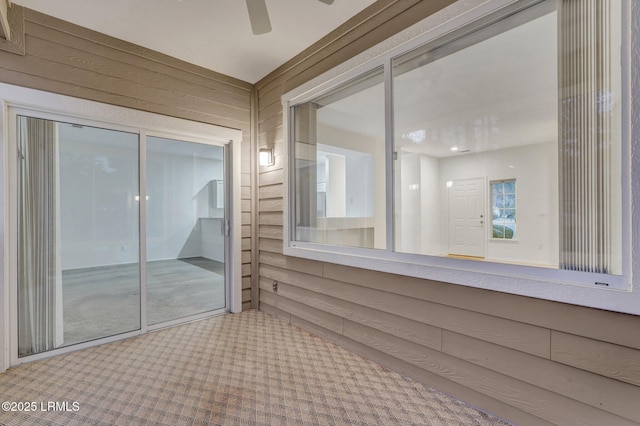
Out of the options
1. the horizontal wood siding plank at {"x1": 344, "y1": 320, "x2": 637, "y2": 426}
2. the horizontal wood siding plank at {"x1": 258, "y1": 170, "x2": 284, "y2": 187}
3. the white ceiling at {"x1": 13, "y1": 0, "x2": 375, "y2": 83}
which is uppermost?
the white ceiling at {"x1": 13, "y1": 0, "x2": 375, "y2": 83}

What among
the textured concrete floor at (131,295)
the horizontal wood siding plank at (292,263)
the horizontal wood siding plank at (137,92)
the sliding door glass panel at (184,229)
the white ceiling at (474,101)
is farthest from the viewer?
the sliding door glass panel at (184,229)

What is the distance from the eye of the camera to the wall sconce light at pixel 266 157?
11.1ft

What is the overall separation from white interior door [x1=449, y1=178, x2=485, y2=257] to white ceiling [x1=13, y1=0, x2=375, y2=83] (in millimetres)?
1630

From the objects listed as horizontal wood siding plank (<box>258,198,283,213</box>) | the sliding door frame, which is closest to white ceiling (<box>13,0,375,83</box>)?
the sliding door frame

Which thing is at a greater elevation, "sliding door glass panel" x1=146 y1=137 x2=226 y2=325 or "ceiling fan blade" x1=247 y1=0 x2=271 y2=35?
"ceiling fan blade" x1=247 y1=0 x2=271 y2=35

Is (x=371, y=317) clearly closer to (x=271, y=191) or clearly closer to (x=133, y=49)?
(x=271, y=191)

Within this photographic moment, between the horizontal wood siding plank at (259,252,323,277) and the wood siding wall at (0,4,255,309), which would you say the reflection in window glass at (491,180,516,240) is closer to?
the horizontal wood siding plank at (259,252,323,277)

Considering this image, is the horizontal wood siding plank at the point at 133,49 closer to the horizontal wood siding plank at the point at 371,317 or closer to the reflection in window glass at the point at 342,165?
the reflection in window glass at the point at 342,165

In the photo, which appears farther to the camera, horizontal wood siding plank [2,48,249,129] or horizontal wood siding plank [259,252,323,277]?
horizontal wood siding plank [259,252,323,277]

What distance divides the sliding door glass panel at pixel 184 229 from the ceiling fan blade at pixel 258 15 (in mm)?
1791

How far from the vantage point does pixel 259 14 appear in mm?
1728

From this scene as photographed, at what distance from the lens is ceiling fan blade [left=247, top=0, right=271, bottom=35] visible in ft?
5.45

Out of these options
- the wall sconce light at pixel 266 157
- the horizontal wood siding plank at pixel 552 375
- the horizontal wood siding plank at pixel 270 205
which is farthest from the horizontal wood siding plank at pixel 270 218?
the horizontal wood siding plank at pixel 552 375

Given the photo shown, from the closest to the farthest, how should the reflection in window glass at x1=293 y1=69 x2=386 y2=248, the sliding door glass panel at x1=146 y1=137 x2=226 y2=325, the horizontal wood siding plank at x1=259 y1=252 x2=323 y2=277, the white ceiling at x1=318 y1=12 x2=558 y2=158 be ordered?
the white ceiling at x1=318 y1=12 x2=558 y2=158 < the reflection in window glass at x1=293 y1=69 x2=386 y2=248 < the horizontal wood siding plank at x1=259 y1=252 x2=323 y2=277 < the sliding door glass panel at x1=146 y1=137 x2=226 y2=325
